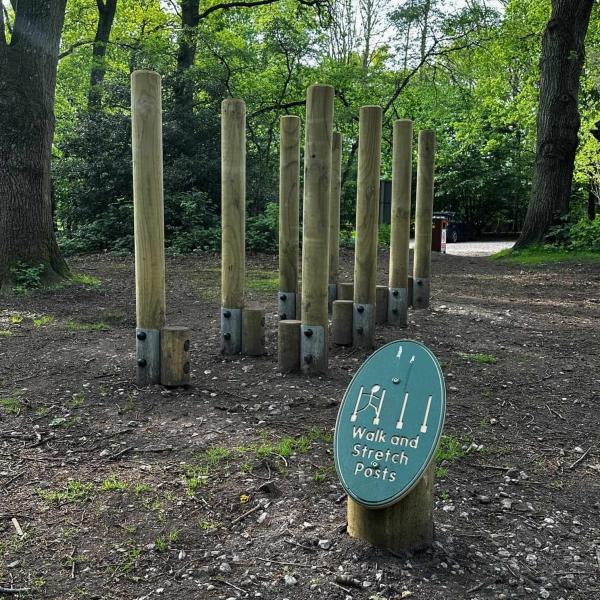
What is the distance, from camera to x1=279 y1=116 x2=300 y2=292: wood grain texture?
5555mm

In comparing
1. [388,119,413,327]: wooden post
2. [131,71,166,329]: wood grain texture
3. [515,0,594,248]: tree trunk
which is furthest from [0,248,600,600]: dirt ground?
[515,0,594,248]: tree trunk

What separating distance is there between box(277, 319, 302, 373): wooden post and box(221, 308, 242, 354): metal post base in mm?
579

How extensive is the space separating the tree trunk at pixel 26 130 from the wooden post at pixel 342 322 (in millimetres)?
4489

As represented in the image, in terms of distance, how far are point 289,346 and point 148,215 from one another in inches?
50.0

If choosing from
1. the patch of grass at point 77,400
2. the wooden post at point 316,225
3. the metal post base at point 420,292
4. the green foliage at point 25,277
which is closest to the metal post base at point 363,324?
the wooden post at point 316,225

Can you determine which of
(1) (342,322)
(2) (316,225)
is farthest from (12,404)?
(1) (342,322)

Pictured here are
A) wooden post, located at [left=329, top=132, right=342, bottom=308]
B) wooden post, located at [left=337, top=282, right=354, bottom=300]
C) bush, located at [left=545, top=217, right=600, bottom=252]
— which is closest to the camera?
wooden post, located at [left=337, top=282, right=354, bottom=300]

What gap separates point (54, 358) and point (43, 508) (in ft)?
8.18

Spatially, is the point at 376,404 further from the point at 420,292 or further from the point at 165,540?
the point at 420,292

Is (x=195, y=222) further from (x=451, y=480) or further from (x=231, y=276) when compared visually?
(x=451, y=480)

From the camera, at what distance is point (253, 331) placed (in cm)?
505

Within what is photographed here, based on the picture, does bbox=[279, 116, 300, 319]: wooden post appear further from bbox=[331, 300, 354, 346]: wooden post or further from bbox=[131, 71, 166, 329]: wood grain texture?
bbox=[131, 71, 166, 329]: wood grain texture

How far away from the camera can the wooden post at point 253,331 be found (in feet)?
16.5

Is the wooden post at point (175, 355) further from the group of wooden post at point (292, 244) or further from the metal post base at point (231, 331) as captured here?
the metal post base at point (231, 331)
